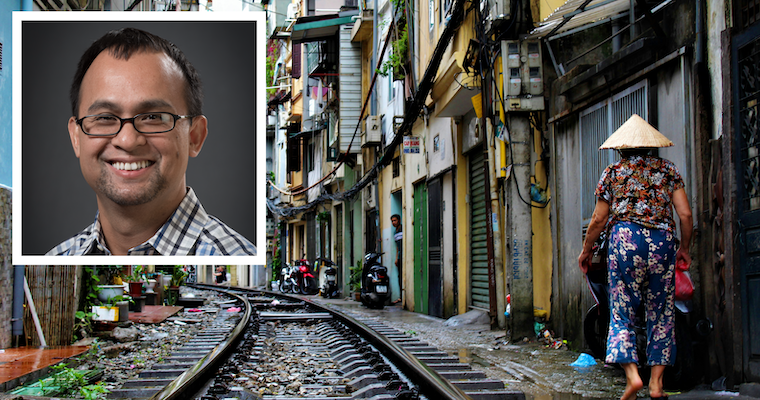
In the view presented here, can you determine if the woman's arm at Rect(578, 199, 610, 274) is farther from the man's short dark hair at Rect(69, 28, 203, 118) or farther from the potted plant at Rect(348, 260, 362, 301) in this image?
the potted plant at Rect(348, 260, 362, 301)

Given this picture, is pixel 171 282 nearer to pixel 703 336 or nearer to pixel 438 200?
pixel 438 200

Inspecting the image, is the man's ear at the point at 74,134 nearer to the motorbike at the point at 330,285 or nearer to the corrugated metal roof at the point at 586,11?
the corrugated metal roof at the point at 586,11

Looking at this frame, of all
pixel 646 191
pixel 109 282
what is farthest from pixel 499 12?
pixel 109 282

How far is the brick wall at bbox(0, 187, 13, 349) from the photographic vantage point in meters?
7.38

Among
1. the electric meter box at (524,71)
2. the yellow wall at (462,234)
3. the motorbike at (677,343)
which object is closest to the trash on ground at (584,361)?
the motorbike at (677,343)

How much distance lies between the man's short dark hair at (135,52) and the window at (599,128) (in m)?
3.74

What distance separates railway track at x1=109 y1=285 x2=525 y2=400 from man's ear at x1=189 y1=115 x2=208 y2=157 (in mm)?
1742

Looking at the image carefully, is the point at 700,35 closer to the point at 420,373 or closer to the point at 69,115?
the point at 420,373

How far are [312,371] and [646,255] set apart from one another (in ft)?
10.2

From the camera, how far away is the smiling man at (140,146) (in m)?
5.59

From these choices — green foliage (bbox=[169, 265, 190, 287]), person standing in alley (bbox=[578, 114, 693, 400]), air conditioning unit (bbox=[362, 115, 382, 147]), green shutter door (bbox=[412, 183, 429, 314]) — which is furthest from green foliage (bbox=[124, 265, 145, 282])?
person standing in alley (bbox=[578, 114, 693, 400])

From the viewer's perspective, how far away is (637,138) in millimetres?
4980

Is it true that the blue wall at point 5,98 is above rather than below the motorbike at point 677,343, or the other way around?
above

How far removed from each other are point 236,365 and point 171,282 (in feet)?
34.9
